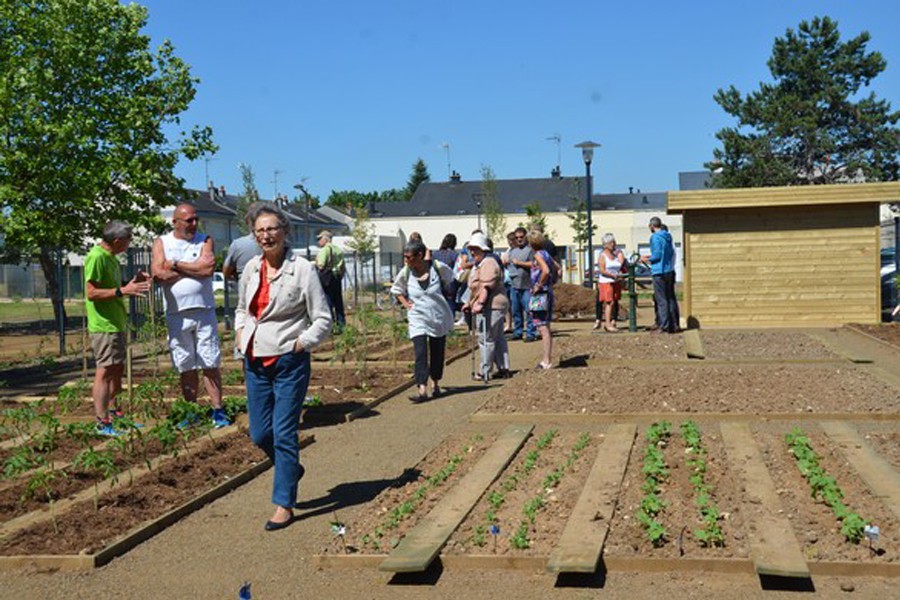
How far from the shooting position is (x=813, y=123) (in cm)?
5094

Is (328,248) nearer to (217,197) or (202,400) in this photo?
(202,400)

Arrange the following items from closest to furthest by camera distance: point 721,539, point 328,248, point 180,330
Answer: point 721,539 → point 180,330 → point 328,248

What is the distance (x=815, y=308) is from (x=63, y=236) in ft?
→ 58.0

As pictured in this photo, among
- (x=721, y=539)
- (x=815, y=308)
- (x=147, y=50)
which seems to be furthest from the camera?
(x=147, y=50)

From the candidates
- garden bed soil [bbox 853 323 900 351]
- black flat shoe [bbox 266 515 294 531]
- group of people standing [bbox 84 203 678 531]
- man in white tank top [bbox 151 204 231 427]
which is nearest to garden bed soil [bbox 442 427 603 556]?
black flat shoe [bbox 266 515 294 531]

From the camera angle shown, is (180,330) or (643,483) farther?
(180,330)

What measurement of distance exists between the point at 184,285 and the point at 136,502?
2673 millimetres

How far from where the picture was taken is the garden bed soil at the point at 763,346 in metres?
14.9

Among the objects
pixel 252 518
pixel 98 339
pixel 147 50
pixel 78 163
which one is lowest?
pixel 252 518

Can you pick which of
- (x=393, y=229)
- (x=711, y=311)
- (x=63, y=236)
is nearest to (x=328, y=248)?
(x=711, y=311)

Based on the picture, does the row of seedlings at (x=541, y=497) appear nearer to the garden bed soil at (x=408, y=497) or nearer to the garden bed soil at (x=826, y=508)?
the garden bed soil at (x=408, y=497)

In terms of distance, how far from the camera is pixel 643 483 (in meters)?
7.05

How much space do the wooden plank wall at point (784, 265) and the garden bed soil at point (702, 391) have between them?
774cm

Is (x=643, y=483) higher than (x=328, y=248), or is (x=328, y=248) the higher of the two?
(x=328, y=248)
